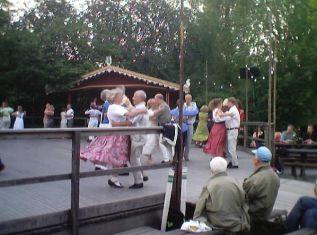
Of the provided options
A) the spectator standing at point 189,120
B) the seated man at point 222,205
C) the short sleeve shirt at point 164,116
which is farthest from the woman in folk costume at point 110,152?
the spectator standing at point 189,120

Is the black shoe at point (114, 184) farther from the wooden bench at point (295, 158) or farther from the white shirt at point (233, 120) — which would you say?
the wooden bench at point (295, 158)

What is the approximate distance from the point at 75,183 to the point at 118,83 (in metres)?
18.2

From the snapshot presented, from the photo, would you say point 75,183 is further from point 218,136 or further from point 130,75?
point 130,75

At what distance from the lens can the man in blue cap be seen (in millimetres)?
6117

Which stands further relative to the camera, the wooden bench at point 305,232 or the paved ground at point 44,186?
the wooden bench at point 305,232

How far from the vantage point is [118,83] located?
23.0m

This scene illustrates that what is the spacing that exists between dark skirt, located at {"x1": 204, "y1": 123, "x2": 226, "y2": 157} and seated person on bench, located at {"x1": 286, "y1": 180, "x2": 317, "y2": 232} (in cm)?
450

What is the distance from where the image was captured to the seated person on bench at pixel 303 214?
5.80 meters

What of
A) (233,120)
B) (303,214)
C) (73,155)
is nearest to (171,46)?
(233,120)

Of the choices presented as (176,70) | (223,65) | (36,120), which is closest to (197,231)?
(36,120)

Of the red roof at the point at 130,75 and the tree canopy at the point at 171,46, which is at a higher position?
the tree canopy at the point at 171,46

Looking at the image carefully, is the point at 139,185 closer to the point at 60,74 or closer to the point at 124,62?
the point at 60,74

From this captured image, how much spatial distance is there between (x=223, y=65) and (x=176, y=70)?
4.63 meters

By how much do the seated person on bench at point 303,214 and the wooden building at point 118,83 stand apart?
16011mm
